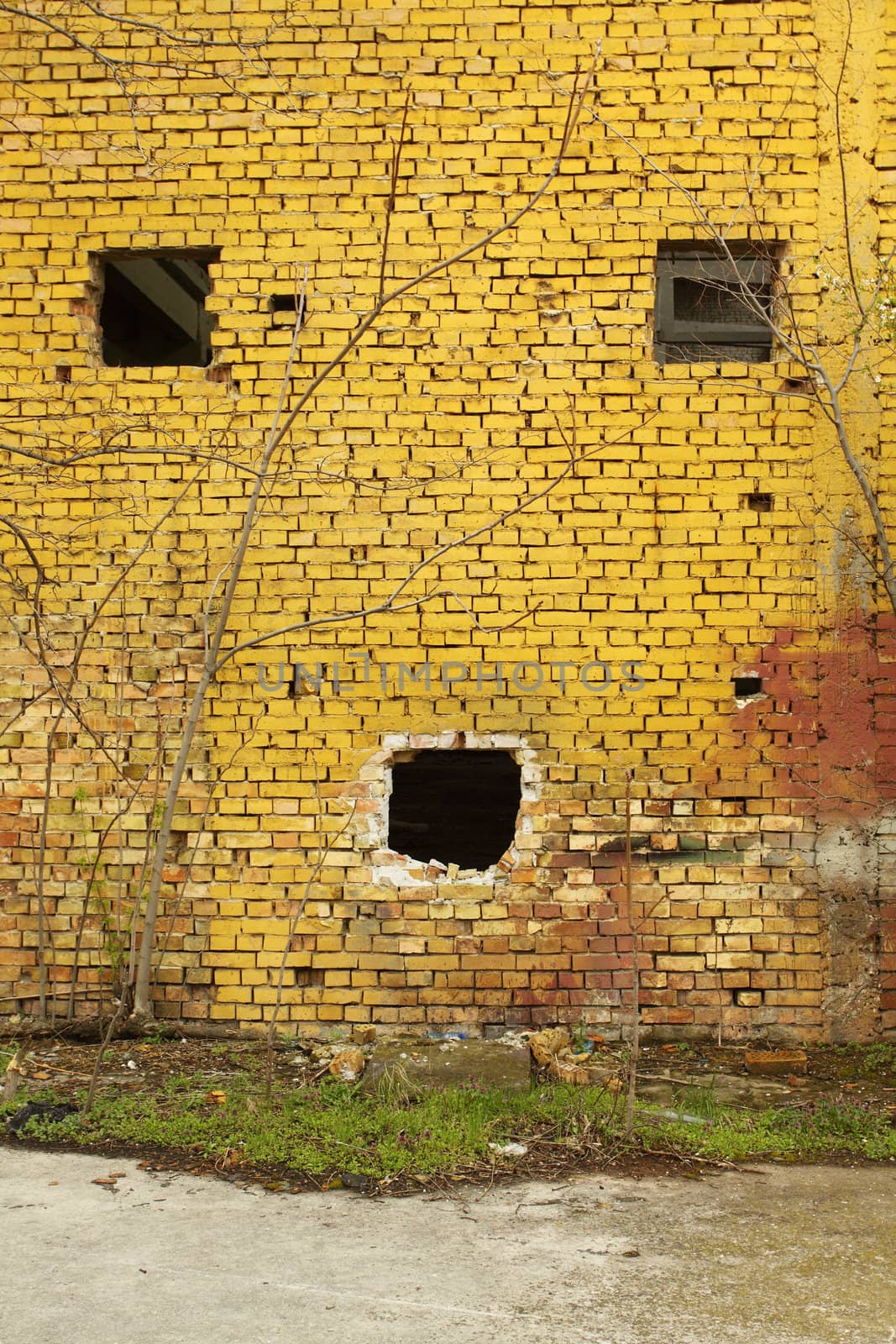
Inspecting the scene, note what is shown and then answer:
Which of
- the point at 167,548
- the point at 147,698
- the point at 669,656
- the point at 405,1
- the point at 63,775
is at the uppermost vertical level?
the point at 405,1

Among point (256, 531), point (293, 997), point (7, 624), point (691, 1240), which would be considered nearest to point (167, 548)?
point (256, 531)

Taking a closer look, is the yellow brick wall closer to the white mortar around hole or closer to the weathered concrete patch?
the white mortar around hole

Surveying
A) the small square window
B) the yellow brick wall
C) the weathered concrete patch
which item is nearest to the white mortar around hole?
the yellow brick wall

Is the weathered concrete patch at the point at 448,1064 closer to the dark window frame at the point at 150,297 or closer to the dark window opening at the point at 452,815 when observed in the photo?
the dark window opening at the point at 452,815

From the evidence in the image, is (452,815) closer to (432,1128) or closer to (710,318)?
(432,1128)

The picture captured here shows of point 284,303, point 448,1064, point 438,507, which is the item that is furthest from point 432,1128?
point 284,303

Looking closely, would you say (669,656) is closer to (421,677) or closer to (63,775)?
(421,677)

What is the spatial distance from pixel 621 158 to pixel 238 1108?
4366 mm

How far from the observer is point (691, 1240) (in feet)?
10.0

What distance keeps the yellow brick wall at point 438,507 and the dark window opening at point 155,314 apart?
4.66 ft

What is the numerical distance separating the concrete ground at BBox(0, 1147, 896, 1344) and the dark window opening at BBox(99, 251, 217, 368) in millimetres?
4447

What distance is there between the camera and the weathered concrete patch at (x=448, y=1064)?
3.98 metres

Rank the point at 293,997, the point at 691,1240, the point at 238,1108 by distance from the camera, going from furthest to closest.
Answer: the point at 293,997
the point at 238,1108
the point at 691,1240

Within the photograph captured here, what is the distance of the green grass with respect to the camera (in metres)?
3.54
